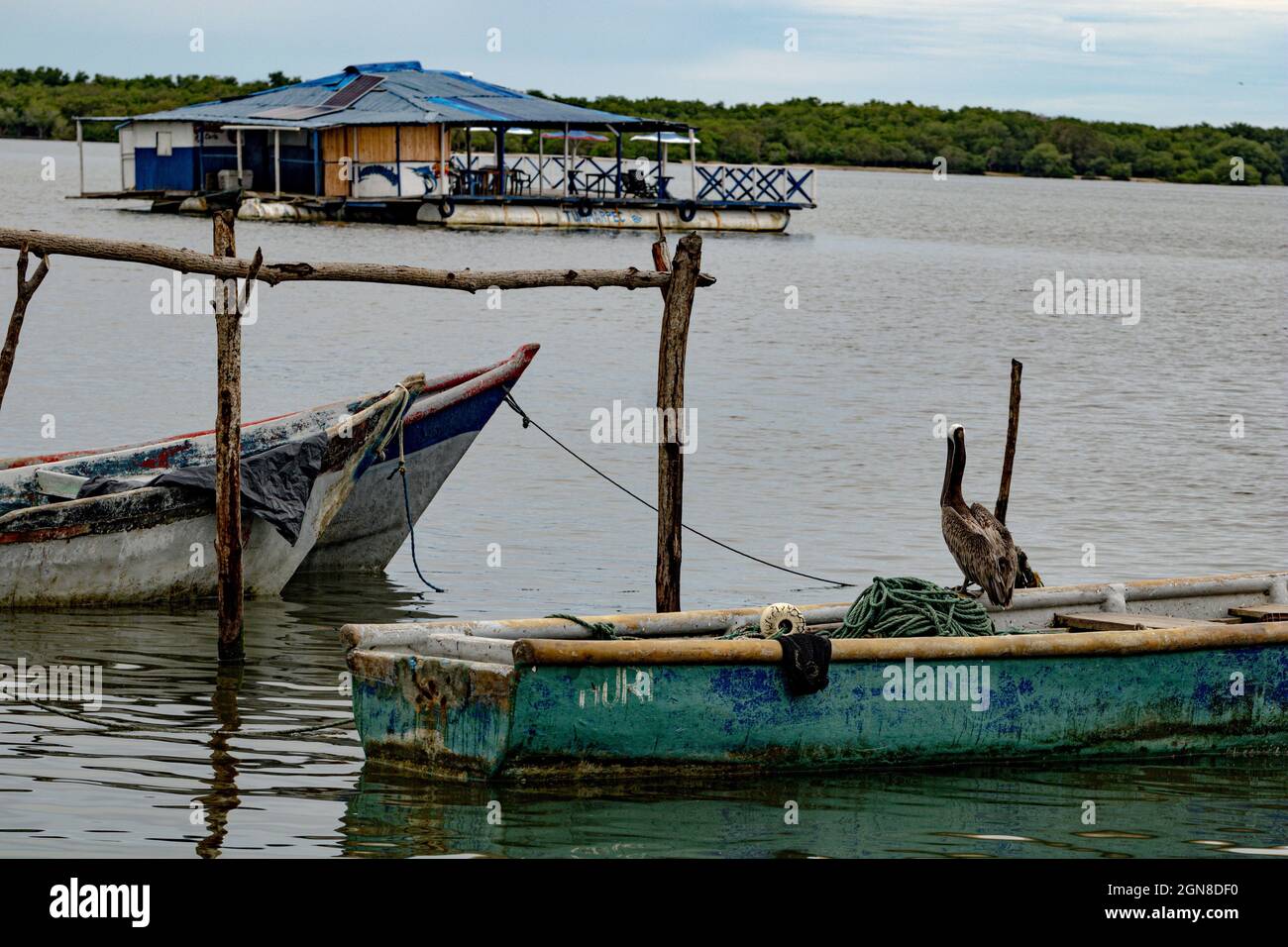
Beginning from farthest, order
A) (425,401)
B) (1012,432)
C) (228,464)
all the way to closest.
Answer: (425,401)
(1012,432)
(228,464)

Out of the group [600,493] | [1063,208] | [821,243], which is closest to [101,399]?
[600,493]

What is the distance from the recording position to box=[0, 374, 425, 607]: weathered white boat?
40.7 feet

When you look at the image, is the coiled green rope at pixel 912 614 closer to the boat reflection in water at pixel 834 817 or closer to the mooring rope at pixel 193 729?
the boat reflection in water at pixel 834 817

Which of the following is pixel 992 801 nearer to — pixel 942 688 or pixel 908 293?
pixel 942 688

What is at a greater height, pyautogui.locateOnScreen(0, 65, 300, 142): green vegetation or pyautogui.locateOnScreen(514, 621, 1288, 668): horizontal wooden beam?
pyautogui.locateOnScreen(0, 65, 300, 142): green vegetation

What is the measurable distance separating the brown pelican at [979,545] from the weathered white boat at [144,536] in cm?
482

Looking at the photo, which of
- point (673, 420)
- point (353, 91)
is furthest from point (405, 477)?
point (353, 91)

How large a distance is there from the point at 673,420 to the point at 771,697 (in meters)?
3.21

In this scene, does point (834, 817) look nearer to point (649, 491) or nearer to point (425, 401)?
point (425, 401)

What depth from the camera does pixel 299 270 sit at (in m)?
11.1

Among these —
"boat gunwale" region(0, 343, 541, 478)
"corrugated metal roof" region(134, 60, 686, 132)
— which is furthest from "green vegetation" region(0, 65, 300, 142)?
"boat gunwale" region(0, 343, 541, 478)

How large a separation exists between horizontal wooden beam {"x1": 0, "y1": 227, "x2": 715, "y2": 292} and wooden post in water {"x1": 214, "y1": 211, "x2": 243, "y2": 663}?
212 millimetres

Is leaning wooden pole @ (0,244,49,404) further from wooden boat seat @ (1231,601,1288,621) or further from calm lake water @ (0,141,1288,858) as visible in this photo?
wooden boat seat @ (1231,601,1288,621)

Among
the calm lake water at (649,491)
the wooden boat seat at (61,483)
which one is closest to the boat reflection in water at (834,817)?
the calm lake water at (649,491)
